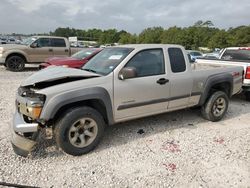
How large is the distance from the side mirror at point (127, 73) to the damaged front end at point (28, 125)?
1284mm

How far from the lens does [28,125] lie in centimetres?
351

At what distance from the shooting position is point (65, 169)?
3.47 meters

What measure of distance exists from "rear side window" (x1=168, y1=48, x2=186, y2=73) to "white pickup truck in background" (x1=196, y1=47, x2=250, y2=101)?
8.44 feet

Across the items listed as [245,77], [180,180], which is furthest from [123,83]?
[245,77]

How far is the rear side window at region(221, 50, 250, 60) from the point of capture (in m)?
7.86

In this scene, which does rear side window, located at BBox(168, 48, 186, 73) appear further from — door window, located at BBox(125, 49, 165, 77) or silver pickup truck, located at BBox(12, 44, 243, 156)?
door window, located at BBox(125, 49, 165, 77)

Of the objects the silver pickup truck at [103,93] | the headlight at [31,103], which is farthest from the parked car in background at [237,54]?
the headlight at [31,103]

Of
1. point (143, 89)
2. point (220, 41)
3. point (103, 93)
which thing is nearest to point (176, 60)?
point (143, 89)

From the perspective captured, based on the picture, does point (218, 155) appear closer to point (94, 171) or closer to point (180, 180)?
point (180, 180)

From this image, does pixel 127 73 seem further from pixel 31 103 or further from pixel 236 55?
pixel 236 55

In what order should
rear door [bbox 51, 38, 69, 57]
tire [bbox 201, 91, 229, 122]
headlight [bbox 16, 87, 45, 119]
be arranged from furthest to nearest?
1. rear door [bbox 51, 38, 69, 57]
2. tire [bbox 201, 91, 229, 122]
3. headlight [bbox 16, 87, 45, 119]

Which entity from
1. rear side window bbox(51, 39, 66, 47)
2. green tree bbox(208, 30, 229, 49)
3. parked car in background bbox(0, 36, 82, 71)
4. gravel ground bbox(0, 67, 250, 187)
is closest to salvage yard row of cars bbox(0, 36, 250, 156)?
gravel ground bbox(0, 67, 250, 187)

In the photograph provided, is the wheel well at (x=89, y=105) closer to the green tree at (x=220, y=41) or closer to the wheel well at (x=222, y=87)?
the wheel well at (x=222, y=87)

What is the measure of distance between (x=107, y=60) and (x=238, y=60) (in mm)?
4748
